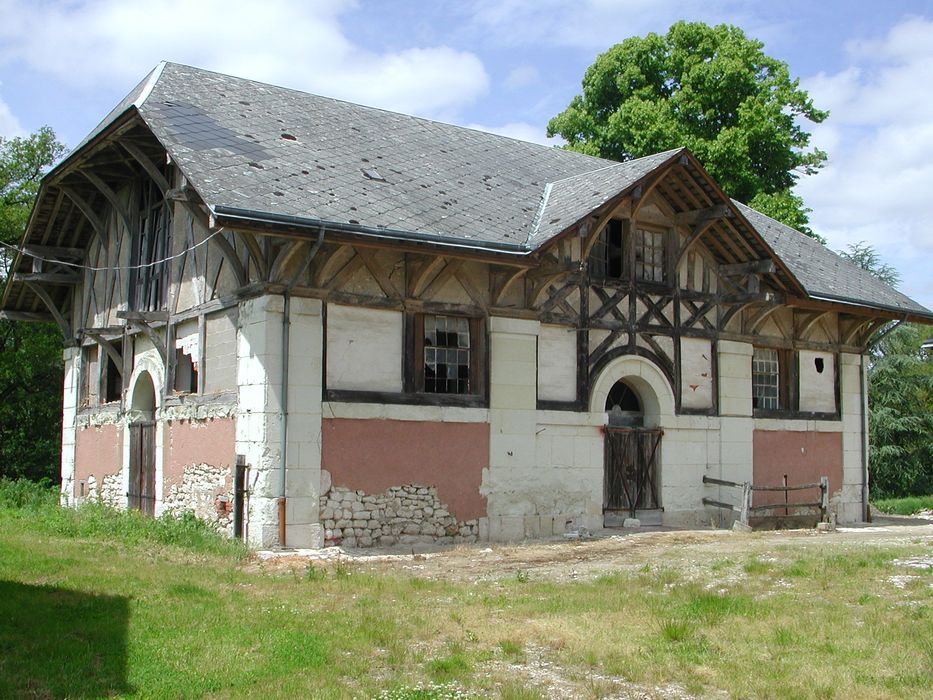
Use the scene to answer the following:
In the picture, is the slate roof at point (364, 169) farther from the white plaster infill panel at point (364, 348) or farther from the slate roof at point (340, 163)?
the white plaster infill panel at point (364, 348)

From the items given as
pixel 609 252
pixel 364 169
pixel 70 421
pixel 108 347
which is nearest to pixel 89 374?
pixel 70 421

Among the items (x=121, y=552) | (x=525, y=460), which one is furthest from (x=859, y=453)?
(x=121, y=552)

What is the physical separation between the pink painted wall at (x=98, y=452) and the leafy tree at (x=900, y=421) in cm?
2177

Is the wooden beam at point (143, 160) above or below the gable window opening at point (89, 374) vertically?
above

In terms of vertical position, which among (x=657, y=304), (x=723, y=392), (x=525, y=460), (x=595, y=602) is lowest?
(x=595, y=602)

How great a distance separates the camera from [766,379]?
1919cm

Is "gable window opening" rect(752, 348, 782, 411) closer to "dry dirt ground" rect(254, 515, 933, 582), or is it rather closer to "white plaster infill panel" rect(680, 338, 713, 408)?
"white plaster infill panel" rect(680, 338, 713, 408)

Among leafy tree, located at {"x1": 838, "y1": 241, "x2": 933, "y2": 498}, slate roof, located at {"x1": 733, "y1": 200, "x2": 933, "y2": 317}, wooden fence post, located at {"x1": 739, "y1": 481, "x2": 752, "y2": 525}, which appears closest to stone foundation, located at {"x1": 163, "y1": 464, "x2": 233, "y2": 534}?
wooden fence post, located at {"x1": 739, "y1": 481, "x2": 752, "y2": 525}

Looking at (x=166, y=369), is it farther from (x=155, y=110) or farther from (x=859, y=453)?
(x=859, y=453)

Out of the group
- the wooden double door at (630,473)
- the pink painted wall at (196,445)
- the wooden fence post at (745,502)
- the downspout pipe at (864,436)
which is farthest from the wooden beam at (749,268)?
the pink painted wall at (196,445)

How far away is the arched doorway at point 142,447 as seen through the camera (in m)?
17.2

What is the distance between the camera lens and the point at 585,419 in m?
16.1

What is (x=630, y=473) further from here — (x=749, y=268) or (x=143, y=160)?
(x=143, y=160)

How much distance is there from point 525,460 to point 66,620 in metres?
8.16
